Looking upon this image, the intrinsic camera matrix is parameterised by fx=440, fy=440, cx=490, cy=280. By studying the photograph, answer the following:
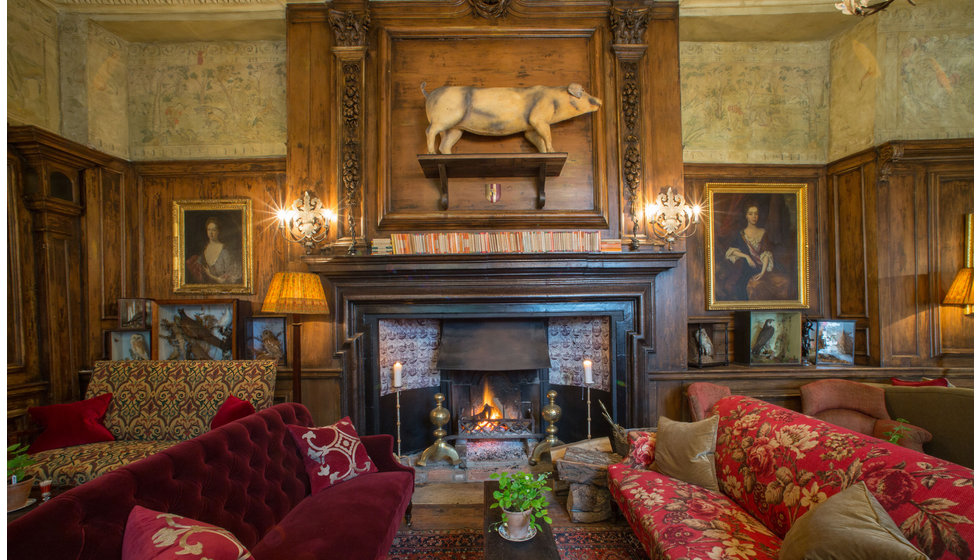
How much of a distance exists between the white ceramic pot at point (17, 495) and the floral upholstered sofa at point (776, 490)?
2.96m

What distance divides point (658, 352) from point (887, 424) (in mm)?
1423

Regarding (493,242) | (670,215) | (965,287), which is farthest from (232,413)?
(965,287)

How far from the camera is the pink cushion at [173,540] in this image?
120cm

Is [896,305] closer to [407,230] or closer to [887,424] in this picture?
[887,424]

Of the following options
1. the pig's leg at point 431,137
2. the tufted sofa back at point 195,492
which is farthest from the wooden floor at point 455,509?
the pig's leg at point 431,137

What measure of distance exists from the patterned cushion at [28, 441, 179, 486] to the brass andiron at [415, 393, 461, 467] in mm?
1859

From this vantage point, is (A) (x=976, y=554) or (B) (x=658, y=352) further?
(B) (x=658, y=352)

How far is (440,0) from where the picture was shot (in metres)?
3.68

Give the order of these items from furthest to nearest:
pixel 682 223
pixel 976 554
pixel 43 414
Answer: pixel 682 223
pixel 43 414
pixel 976 554

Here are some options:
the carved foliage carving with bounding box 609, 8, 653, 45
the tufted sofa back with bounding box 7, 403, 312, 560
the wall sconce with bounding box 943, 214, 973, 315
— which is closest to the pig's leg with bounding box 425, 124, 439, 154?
the carved foliage carving with bounding box 609, 8, 653, 45

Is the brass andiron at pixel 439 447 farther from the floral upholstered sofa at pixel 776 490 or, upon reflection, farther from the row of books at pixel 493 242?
the floral upholstered sofa at pixel 776 490

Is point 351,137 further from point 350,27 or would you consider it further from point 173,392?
point 173,392

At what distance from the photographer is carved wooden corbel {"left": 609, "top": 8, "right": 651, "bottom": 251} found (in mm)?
3637

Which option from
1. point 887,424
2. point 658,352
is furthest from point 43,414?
point 887,424
